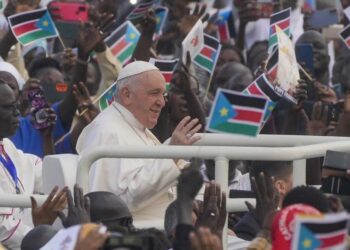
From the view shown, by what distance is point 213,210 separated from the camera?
8.27 m

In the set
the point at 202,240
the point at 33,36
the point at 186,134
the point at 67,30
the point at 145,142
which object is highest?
the point at 202,240

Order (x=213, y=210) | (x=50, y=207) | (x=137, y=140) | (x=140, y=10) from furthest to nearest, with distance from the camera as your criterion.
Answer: (x=140, y=10) → (x=137, y=140) → (x=50, y=207) → (x=213, y=210)

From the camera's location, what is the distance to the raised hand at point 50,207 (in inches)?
342

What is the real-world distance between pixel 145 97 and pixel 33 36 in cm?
384

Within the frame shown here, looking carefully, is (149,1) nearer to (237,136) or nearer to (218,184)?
(237,136)

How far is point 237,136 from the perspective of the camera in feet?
31.2

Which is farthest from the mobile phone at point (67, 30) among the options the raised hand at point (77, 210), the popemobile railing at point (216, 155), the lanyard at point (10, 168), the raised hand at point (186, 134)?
the raised hand at point (77, 210)

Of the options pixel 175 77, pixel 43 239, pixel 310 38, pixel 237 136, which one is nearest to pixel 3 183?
pixel 237 136

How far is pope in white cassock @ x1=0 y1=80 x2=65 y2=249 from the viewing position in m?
9.63

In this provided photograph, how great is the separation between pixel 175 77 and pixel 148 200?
3.42m

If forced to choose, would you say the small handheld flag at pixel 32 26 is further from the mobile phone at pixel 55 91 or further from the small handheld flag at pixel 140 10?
the small handheld flag at pixel 140 10

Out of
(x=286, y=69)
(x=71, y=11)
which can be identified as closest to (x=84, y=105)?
(x=286, y=69)

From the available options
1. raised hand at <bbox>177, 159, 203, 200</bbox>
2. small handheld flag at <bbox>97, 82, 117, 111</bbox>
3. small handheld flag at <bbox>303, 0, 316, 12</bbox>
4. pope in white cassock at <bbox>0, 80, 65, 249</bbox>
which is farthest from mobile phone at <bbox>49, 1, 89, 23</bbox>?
raised hand at <bbox>177, 159, 203, 200</bbox>

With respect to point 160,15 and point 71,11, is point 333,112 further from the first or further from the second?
point 71,11
